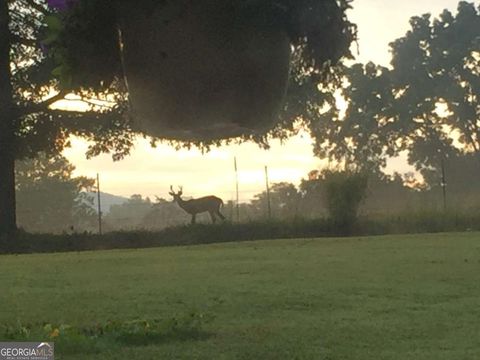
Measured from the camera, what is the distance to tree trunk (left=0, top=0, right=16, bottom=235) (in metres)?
13.2

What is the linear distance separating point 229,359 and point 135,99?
2.67 metres

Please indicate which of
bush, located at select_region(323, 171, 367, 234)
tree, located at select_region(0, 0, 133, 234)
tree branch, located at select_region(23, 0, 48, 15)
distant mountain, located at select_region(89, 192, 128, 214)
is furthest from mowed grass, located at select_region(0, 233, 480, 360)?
distant mountain, located at select_region(89, 192, 128, 214)

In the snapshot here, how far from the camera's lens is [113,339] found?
4.42 meters

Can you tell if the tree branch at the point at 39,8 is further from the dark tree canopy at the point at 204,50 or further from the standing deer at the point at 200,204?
the standing deer at the point at 200,204

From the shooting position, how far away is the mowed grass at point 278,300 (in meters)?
4.41

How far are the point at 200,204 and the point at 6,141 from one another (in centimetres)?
725

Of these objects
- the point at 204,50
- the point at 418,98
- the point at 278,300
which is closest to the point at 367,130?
the point at 418,98

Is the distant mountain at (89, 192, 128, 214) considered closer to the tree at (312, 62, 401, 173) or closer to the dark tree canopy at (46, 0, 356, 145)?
the tree at (312, 62, 401, 173)

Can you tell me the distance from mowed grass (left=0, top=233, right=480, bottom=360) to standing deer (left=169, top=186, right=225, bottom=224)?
10.7m

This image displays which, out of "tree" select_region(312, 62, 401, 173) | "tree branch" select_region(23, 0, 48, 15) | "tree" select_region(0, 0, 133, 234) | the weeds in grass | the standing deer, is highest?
"tree" select_region(312, 62, 401, 173)

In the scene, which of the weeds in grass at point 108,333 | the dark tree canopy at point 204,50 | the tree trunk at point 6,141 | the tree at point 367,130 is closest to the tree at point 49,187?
the tree at point 367,130

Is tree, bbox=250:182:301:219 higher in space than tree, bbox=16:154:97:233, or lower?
lower

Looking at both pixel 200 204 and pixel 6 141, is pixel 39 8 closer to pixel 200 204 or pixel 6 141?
pixel 6 141

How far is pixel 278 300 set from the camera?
20.3 feet
